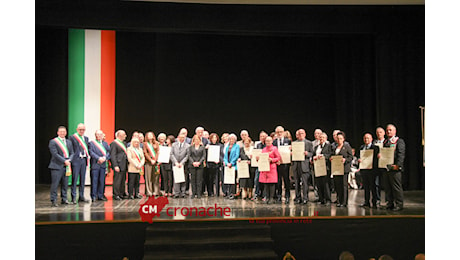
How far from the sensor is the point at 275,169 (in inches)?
278

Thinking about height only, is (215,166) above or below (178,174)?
above

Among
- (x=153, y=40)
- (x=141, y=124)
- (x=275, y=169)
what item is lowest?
(x=275, y=169)

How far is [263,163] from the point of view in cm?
702

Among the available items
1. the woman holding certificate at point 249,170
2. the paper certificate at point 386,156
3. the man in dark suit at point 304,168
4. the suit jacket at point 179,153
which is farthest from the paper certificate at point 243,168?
the paper certificate at point 386,156

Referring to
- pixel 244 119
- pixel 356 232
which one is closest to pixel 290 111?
pixel 244 119

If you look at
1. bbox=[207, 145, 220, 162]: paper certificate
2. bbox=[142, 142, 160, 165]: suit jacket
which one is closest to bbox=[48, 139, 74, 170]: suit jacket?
bbox=[142, 142, 160, 165]: suit jacket

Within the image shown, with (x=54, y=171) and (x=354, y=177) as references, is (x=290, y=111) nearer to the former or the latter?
(x=354, y=177)

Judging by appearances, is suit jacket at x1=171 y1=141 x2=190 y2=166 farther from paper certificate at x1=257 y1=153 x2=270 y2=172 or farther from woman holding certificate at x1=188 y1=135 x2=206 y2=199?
paper certificate at x1=257 y1=153 x2=270 y2=172

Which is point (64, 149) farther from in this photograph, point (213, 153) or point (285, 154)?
point (285, 154)

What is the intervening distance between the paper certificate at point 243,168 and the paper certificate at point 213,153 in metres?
0.54

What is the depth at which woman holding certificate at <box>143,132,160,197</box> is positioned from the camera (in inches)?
306

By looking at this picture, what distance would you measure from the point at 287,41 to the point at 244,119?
2398 millimetres

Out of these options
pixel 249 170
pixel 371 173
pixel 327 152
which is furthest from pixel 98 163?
pixel 371 173

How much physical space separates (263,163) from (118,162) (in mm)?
2674
